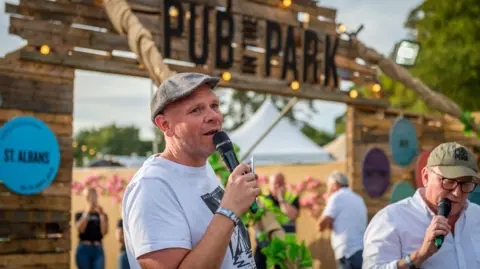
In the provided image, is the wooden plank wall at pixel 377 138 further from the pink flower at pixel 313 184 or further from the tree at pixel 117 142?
the tree at pixel 117 142

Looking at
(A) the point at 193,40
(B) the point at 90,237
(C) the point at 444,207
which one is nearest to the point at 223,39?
(A) the point at 193,40

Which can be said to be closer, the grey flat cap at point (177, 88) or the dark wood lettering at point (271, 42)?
the grey flat cap at point (177, 88)

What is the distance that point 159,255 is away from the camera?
6.20 feet

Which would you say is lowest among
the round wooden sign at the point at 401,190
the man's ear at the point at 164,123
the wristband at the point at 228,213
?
the round wooden sign at the point at 401,190

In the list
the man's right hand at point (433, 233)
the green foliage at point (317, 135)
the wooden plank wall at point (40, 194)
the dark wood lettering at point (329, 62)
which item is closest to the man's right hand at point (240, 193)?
the man's right hand at point (433, 233)

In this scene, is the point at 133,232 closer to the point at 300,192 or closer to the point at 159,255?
the point at 159,255

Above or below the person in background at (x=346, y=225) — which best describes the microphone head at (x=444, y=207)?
above

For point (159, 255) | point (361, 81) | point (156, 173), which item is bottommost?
point (159, 255)

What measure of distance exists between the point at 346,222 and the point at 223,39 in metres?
2.32

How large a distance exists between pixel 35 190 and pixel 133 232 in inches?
173

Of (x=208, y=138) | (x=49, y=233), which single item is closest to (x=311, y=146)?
(x=49, y=233)

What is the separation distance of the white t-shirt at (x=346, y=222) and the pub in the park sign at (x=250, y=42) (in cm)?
173

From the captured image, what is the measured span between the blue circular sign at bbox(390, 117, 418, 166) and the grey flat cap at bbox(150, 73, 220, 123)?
7.35 m

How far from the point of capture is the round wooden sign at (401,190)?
8.71 meters
